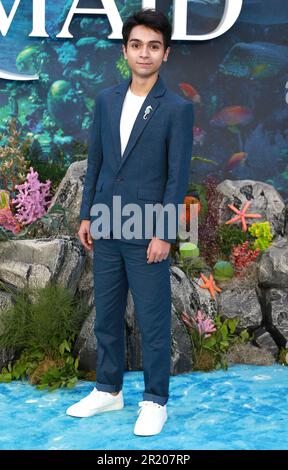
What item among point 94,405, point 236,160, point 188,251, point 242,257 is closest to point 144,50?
point 94,405

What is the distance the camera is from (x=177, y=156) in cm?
396

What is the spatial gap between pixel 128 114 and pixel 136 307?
1.06 m

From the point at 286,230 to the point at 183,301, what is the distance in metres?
1.65

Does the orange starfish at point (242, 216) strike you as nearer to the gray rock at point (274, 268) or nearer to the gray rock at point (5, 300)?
the gray rock at point (274, 268)

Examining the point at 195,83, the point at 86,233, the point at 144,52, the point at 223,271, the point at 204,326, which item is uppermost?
the point at 195,83

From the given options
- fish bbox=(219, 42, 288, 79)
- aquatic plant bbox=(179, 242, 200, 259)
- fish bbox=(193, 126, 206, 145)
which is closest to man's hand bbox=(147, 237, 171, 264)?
aquatic plant bbox=(179, 242, 200, 259)

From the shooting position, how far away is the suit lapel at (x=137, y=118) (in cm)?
Answer: 401

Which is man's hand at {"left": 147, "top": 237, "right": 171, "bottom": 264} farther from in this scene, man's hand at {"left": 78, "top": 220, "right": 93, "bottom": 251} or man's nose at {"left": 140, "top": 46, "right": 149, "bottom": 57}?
man's nose at {"left": 140, "top": 46, "right": 149, "bottom": 57}

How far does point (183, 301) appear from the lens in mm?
5598

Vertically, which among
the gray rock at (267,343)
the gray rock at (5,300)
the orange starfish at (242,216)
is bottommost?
the gray rock at (267,343)

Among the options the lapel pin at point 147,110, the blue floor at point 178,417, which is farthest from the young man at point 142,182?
the blue floor at point 178,417

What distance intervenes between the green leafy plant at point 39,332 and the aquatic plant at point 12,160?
5.46ft

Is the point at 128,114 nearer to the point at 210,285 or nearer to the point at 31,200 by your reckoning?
the point at 210,285

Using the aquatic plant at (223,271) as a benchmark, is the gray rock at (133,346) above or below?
below
